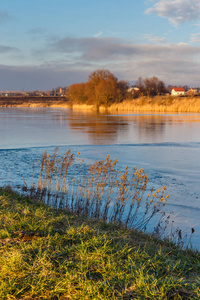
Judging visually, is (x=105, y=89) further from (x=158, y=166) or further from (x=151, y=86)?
(x=158, y=166)

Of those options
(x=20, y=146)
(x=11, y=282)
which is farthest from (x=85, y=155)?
(x=11, y=282)

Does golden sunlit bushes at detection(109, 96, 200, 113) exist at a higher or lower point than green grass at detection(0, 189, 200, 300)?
higher

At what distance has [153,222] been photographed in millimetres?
6832

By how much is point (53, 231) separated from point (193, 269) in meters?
1.94

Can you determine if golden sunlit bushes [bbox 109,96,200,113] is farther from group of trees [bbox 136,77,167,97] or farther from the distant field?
the distant field

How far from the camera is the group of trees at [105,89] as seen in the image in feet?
213

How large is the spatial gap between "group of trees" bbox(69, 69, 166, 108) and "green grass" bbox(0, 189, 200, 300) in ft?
199

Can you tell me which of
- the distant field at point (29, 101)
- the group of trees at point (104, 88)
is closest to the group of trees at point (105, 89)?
the group of trees at point (104, 88)

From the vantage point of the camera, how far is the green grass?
10.4 ft

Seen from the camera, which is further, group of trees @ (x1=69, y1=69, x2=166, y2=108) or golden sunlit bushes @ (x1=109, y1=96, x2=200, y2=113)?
group of trees @ (x1=69, y1=69, x2=166, y2=108)

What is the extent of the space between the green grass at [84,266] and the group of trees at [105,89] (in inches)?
2393

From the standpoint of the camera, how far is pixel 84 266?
357 centimetres

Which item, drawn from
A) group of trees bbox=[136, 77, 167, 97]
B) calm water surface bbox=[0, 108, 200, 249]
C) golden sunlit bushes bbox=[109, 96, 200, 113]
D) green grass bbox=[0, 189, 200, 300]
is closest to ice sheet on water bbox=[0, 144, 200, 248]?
calm water surface bbox=[0, 108, 200, 249]

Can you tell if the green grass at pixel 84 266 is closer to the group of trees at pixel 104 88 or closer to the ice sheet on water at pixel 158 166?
the ice sheet on water at pixel 158 166
